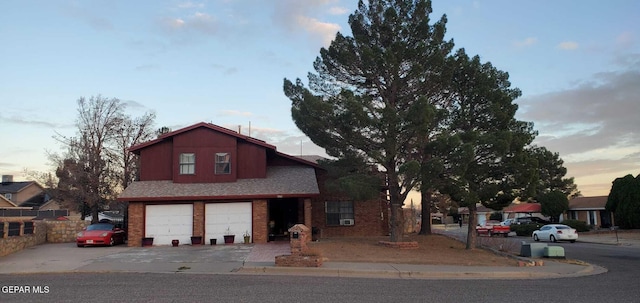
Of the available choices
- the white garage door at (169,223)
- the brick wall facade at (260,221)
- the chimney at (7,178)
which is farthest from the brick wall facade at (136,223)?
the chimney at (7,178)

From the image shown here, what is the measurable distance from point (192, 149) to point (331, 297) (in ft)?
63.8

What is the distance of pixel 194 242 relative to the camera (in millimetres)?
25672

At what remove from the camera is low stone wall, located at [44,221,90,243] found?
29.0 meters

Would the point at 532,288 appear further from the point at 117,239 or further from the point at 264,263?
the point at 117,239

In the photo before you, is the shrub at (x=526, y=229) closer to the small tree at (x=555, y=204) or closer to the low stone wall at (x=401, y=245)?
the small tree at (x=555, y=204)

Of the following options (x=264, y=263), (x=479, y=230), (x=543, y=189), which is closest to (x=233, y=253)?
(x=264, y=263)

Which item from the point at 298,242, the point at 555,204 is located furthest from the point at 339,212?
the point at 555,204

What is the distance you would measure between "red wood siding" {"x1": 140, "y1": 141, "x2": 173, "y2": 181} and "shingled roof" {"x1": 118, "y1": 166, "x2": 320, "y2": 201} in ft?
1.98

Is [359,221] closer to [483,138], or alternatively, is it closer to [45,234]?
[483,138]

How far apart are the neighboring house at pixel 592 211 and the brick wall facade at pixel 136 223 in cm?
4343

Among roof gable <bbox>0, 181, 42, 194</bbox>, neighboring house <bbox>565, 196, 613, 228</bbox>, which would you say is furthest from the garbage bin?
roof gable <bbox>0, 181, 42, 194</bbox>

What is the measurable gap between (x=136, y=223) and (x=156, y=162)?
4.32 metres

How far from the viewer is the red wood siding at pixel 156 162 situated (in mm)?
28984

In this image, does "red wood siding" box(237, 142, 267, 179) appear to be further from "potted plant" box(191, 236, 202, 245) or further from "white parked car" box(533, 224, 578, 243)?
"white parked car" box(533, 224, 578, 243)
